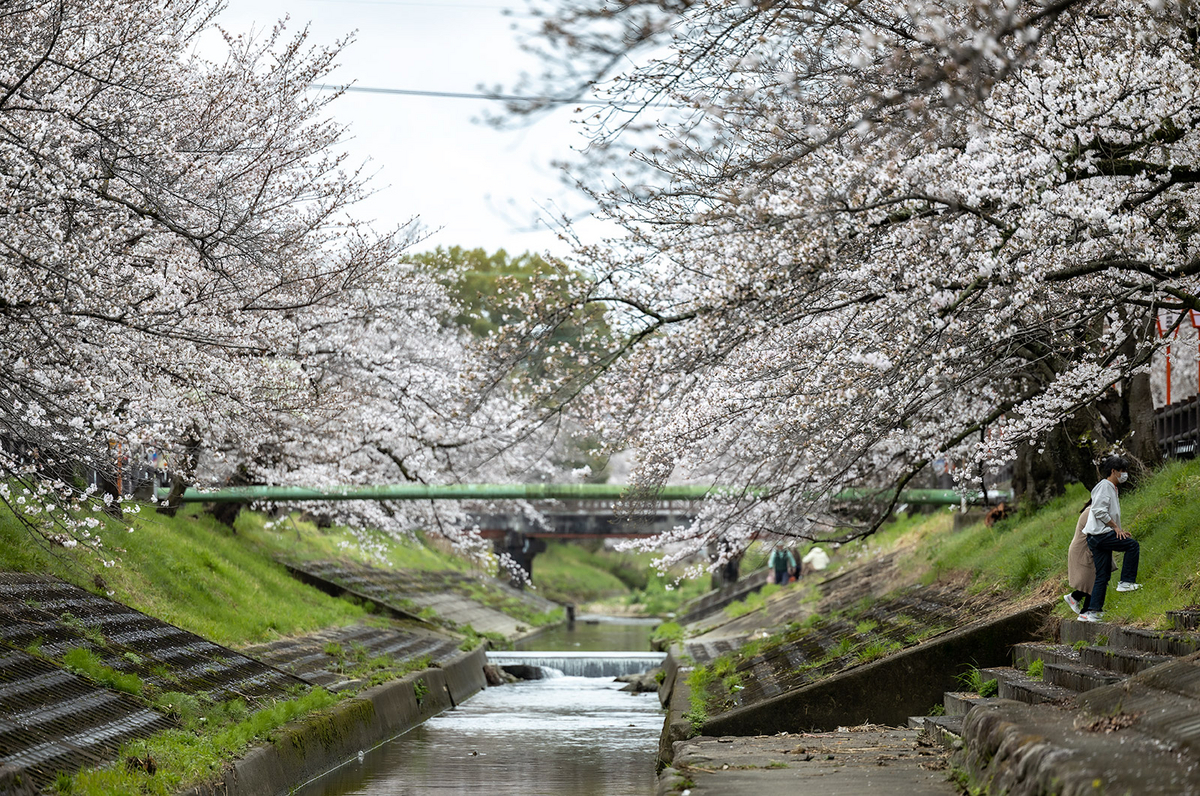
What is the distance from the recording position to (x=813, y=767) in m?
7.78

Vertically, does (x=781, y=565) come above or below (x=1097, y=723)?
below

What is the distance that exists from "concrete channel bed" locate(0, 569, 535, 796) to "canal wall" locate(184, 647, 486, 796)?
2cm

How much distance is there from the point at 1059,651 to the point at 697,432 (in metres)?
4.00

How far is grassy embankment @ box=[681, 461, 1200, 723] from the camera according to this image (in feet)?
31.6

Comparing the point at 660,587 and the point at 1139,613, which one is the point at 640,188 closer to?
the point at 1139,613

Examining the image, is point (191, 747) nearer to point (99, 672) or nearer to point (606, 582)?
point (99, 672)

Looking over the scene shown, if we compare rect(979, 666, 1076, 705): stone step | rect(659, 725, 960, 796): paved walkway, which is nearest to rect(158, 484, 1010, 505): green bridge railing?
rect(979, 666, 1076, 705): stone step

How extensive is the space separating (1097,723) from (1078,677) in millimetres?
2394

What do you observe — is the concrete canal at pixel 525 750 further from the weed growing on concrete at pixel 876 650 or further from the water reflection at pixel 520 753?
the weed growing on concrete at pixel 876 650

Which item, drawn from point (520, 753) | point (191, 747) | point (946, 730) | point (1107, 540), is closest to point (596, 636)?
point (520, 753)

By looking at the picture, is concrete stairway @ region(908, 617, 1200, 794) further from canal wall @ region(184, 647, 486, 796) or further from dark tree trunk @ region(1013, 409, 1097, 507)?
canal wall @ region(184, 647, 486, 796)

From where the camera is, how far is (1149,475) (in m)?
13.4

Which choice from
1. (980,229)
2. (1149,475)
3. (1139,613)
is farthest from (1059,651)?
(1149,475)

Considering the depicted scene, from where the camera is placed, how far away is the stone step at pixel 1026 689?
783 centimetres
